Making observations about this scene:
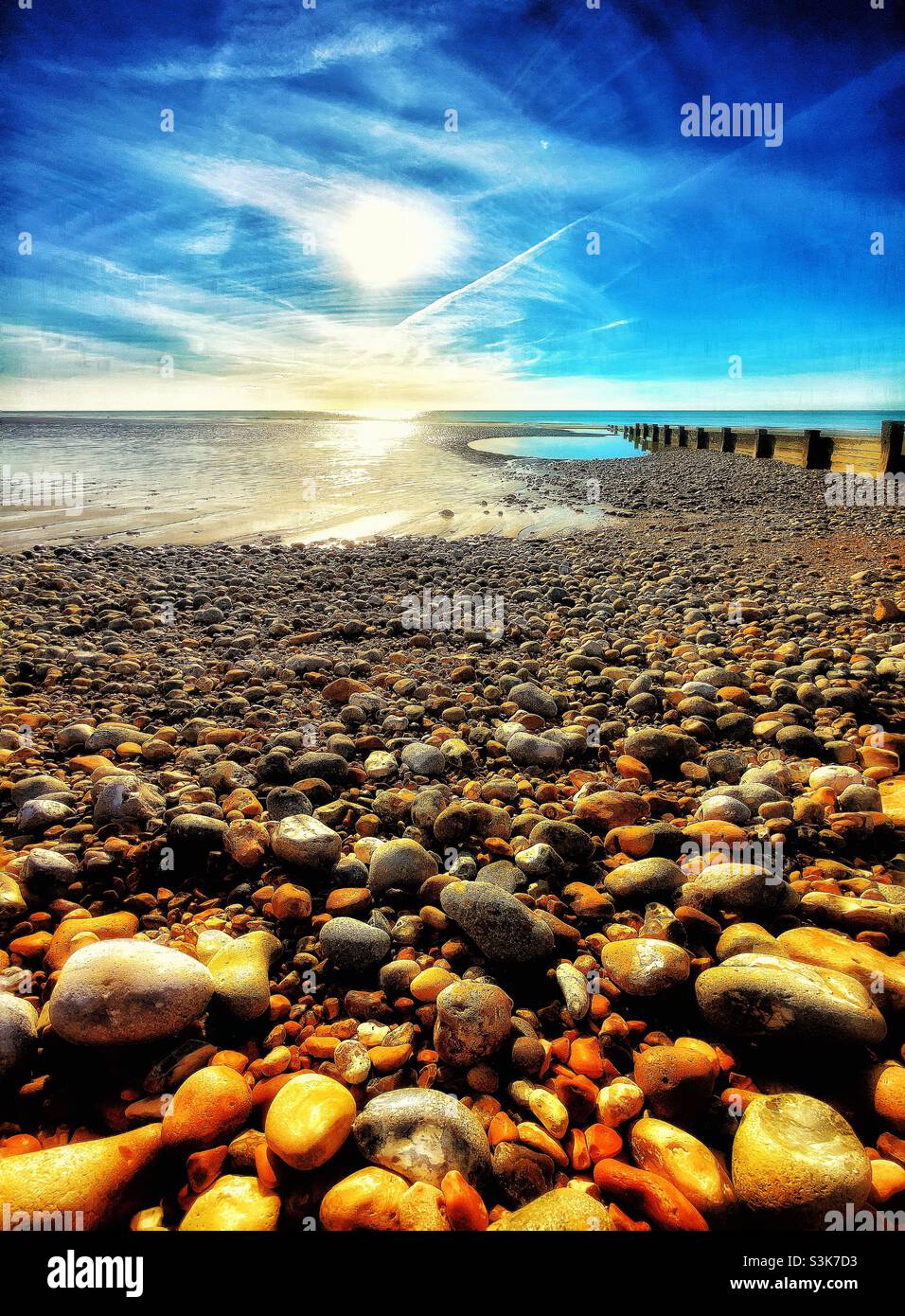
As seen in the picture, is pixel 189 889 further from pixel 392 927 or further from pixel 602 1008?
pixel 602 1008

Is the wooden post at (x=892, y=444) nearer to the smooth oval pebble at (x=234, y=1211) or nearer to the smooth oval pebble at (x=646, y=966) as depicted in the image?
the smooth oval pebble at (x=646, y=966)

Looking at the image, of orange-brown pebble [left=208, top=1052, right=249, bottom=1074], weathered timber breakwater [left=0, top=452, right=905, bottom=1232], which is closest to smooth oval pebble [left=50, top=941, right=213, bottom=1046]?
weathered timber breakwater [left=0, top=452, right=905, bottom=1232]

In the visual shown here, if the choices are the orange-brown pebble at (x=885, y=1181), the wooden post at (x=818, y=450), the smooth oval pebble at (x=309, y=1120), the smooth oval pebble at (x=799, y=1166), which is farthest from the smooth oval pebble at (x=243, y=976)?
the wooden post at (x=818, y=450)

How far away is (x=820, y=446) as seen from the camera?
1464 cm

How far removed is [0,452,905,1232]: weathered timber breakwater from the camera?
130cm

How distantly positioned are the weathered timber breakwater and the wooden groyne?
8.54 metres

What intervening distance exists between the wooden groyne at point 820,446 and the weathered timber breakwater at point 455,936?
8544mm

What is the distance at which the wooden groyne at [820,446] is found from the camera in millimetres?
10984

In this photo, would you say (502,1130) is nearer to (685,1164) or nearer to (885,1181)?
(685,1164)

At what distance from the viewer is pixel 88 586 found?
20.8 ft

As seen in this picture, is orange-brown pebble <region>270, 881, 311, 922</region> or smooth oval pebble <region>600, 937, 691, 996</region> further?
orange-brown pebble <region>270, 881, 311, 922</region>

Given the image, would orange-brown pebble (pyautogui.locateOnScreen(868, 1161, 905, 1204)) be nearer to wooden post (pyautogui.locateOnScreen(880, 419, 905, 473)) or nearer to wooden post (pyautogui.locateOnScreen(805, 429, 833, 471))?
wooden post (pyautogui.locateOnScreen(880, 419, 905, 473))
